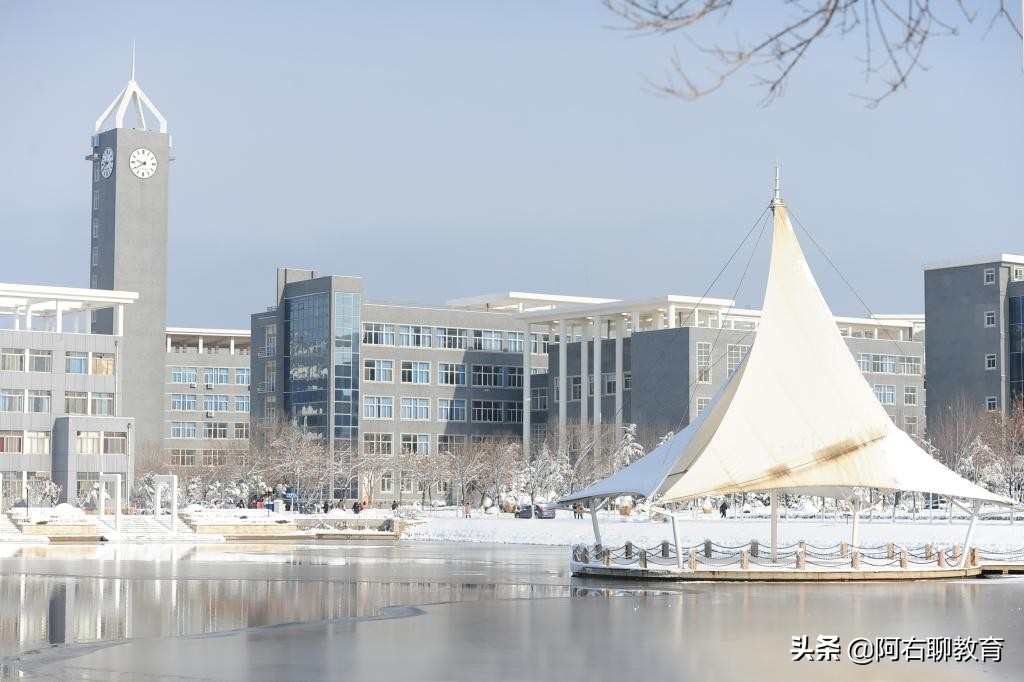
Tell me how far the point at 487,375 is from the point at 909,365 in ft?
106

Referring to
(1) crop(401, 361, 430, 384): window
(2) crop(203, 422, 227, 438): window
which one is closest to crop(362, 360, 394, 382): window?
(1) crop(401, 361, 430, 384): window

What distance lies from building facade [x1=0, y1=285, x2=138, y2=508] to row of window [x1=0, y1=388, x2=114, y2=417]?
0.20 ft

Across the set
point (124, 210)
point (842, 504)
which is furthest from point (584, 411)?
point (124, 210)

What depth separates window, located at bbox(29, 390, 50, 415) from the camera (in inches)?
3693

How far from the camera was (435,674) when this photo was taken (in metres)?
17.7

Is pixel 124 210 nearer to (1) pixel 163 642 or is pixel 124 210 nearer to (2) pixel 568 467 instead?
(2) pixel 568 467

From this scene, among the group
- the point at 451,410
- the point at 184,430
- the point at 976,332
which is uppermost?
the point at 976,332

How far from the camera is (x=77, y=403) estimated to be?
9488 cm

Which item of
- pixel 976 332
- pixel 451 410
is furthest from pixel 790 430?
pixel 451 410

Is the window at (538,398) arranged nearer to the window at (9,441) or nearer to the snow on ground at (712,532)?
the window at (9,441)

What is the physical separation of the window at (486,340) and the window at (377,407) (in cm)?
956

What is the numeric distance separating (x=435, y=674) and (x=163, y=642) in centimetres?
505

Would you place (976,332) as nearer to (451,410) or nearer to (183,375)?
(451,410)

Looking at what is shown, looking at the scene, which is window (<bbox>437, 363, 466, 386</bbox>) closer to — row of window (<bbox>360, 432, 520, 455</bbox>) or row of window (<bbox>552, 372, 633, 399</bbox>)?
row of window (<bbox>360, 432, 520, 455</bbox>)
